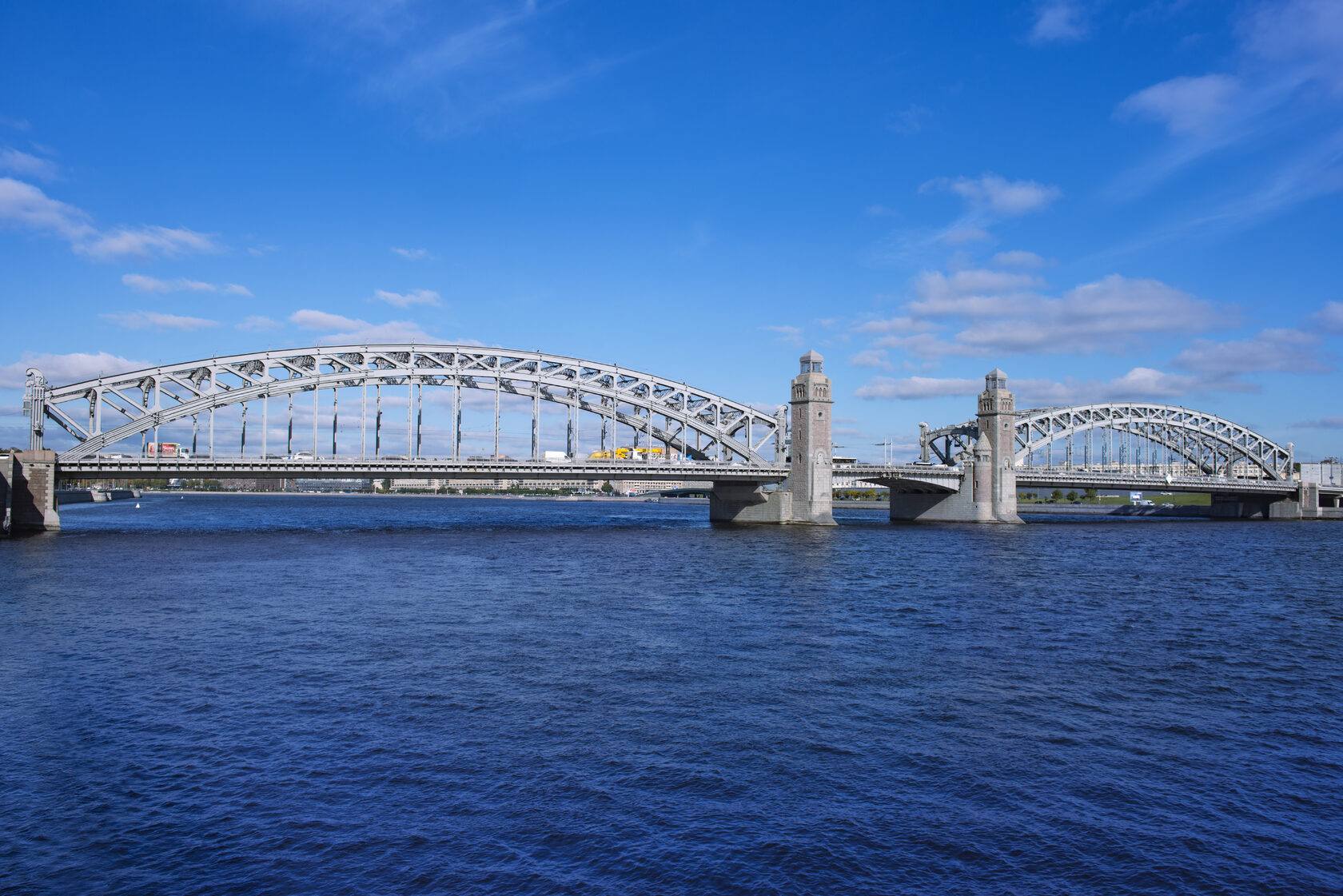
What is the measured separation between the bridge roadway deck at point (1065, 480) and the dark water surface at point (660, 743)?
188 ft

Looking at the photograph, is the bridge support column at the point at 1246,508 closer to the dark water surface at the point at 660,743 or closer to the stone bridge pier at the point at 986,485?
the stone bridge pier at the point at 986,485

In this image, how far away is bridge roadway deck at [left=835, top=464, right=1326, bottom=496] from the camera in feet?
293

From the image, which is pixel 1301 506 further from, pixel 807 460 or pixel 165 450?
pixel 165 450

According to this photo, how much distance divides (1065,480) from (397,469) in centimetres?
7213

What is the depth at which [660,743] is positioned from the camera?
14.5m

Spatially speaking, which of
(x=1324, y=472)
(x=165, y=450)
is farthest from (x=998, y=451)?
(x=165, y=450)

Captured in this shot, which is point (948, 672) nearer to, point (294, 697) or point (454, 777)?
point (454, 777)

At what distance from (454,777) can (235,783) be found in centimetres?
299

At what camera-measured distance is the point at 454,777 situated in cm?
1281

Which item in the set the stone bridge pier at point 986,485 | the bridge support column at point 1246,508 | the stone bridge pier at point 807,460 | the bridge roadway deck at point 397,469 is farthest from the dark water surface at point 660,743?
the bridge support column at point 1246,508

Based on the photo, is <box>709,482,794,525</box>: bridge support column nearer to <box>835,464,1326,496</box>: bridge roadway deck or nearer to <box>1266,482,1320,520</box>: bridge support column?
<box>835,464,1326,496</box>: bridge roadway deck

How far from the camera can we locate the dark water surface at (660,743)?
10375mm

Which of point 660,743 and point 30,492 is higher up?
point 30,492

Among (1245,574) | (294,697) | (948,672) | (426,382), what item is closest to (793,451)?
(426,382)
